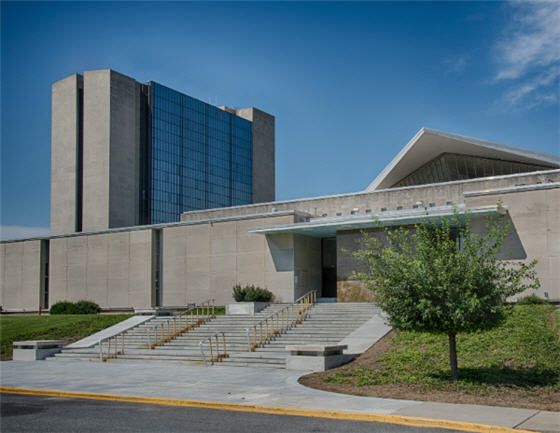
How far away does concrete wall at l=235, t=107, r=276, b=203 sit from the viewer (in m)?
104

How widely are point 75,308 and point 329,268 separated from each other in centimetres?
1682

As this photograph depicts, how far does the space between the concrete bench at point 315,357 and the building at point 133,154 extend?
56.5 metres

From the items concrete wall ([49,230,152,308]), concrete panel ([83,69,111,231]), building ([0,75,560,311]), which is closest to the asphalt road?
building ([0,75,560,311])

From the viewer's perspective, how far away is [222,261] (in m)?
35.5

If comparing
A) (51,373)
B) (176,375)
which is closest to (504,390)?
(176,375)

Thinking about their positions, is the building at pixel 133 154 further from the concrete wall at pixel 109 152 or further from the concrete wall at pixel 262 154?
the concrete wall at pixel 262 154

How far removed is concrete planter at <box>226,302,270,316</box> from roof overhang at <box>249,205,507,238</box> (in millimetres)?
4346

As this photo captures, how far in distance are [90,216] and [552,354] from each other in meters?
63.4

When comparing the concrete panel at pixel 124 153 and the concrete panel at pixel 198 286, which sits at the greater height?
the concrete panel at pixel 124 153

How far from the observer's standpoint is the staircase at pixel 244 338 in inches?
855

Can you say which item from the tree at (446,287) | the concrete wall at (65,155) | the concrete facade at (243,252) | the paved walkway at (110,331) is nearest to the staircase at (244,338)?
the paved walkway at (110,331)

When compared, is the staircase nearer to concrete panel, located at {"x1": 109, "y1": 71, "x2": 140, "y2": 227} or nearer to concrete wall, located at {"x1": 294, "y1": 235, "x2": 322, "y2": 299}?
concrete wall, located at {"x1": 294, "y1": 235, "x2": 322, "y2": 299}

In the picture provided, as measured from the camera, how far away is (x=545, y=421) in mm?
10305

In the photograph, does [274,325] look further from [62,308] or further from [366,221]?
[62,308]
